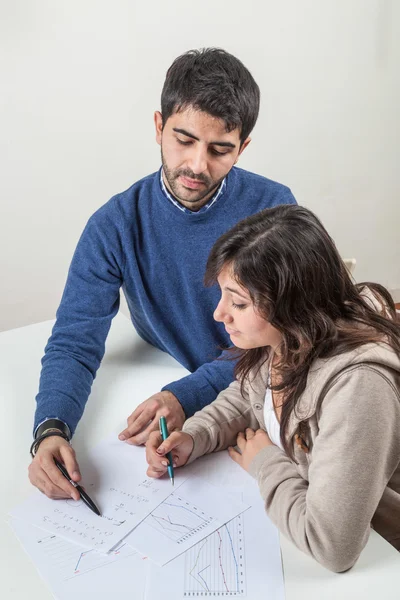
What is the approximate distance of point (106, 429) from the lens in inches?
48.0

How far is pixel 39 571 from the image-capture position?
0.87 metres

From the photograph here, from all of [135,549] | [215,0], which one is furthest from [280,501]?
[215,0]

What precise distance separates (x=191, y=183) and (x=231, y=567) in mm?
801

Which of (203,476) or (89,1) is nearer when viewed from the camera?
(203,476)

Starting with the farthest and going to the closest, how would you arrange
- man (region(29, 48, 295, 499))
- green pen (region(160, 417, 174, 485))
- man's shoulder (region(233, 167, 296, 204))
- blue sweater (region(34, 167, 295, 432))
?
man's shoulder (region(233, 167, 296, 204)) < blue sweater (region(34, 167, 295, 432)) < man (region(29, 48, 295, 499)) < green pen (region(160, 417, 174, 485))

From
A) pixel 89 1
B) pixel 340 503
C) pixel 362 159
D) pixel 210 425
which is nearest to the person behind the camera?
pixel 340 503

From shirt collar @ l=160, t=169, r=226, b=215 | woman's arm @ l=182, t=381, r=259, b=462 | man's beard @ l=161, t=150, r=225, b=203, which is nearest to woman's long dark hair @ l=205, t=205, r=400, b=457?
woman's arm @ l=182, t=381, r=259, b=462

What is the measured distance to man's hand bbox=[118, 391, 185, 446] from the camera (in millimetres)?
1161

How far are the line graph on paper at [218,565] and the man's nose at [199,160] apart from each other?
713 millimetres

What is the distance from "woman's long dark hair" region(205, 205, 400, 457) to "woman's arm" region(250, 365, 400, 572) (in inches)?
3.2

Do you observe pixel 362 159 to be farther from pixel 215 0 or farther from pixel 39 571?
pixel 39 571

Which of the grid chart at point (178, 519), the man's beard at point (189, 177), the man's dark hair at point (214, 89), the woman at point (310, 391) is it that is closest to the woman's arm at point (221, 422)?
the woman at point (310, 391)

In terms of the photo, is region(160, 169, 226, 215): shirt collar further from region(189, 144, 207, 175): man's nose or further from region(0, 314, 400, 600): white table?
region(0, 314, 400, 600): white table

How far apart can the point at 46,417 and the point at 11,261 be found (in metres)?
1.58
